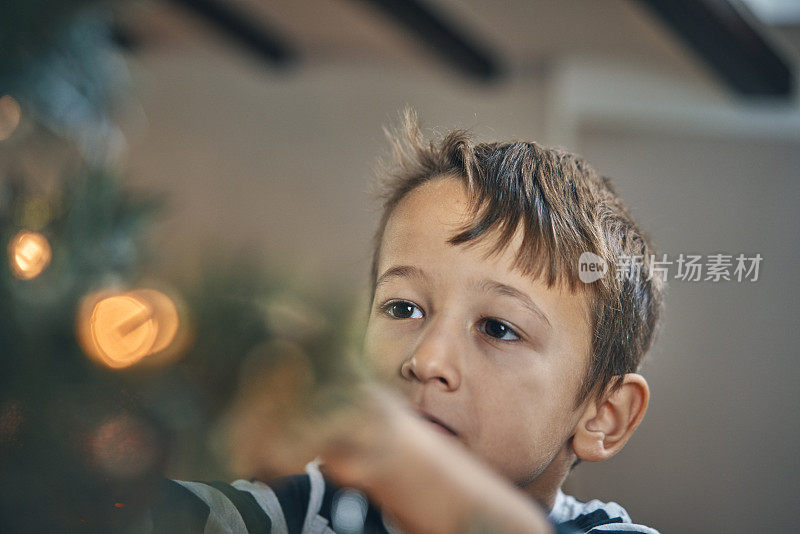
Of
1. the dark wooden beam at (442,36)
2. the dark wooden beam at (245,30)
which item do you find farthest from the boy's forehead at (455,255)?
the dark wooden beam at (245,30)

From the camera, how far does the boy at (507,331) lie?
0.31 metres

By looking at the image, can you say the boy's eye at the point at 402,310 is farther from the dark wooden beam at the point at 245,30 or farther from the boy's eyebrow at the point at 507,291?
the dark wooden beam at the point at 245,30

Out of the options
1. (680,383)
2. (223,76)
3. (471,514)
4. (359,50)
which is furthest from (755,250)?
(223,76)

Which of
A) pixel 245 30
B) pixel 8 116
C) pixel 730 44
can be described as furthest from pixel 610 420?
pixel 245 30

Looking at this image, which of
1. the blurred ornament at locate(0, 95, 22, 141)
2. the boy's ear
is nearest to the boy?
the boy's ear

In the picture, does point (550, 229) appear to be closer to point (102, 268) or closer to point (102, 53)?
point (102, 268)

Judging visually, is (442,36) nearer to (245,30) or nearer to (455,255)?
(245,30)

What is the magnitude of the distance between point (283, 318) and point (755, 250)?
27cm

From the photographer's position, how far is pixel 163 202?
624 mm

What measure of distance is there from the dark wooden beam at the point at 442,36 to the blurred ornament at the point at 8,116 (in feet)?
3.34

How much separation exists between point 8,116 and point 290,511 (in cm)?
44

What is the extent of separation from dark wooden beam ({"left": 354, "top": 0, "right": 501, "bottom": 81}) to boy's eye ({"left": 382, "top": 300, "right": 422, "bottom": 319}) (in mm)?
1234

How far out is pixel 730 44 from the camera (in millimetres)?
902

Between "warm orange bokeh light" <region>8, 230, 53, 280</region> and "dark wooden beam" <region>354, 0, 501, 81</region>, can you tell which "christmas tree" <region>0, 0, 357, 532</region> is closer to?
"warm orange bokeh light" <region>8, 230, 53, 280</region>
